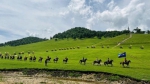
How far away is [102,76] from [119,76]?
3.10m

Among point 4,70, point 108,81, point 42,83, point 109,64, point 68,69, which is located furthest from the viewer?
point 109,64

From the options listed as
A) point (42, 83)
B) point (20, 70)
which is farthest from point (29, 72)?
point (42, 83)

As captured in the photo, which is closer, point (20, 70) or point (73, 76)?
point (73, 76)

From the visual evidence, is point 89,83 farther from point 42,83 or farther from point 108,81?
point 42,83

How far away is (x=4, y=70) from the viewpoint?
155 ft

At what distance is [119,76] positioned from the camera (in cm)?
3725

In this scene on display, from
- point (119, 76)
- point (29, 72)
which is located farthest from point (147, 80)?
point (29, 72)

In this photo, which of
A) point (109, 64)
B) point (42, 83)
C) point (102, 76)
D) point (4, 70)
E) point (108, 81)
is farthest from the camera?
point (109, 64)

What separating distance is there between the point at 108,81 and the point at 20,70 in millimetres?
20010

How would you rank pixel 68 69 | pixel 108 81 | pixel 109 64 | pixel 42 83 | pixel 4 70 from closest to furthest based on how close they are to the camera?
1. pixel 42 83
2. pixel 108 81
3. pixel 68 69
4. pixel 4 70
5. pixel 109 64

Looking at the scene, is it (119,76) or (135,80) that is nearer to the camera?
(135,80)

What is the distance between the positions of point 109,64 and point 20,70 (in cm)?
2114

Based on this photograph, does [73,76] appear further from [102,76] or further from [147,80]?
[147,80]

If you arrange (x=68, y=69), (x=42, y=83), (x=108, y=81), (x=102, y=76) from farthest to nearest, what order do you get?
(x=68, y=69) → (x=102, y=76) → (x=108, y=81) → (x=42, y=83)
